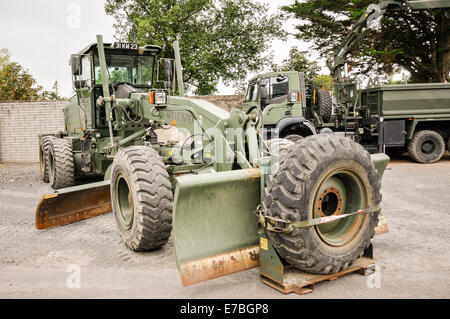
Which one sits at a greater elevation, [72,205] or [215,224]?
[215,224]

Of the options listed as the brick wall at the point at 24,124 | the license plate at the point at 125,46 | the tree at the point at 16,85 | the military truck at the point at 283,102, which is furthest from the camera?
the tree at the point at 16,85

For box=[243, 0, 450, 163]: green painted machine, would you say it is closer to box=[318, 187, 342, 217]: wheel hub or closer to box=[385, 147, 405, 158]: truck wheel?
box=[385, 147, 405, 158]: truck wheel

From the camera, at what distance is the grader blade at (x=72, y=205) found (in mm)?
5363

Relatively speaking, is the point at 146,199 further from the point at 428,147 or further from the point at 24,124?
the point at 24,124

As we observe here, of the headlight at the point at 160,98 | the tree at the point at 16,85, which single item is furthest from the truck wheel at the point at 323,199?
the tree at the point at 16,85

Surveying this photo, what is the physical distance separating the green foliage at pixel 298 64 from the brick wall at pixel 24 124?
1050 centimetres

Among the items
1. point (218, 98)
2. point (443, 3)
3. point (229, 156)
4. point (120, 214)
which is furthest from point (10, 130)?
point (443, 3)

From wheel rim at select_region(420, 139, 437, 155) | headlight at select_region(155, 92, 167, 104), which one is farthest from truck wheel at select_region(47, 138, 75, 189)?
wheel rim at select_region(420, 139, 437, 155)

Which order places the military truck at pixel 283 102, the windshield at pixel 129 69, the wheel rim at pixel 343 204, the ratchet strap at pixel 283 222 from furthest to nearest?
the military truck at pixel 283 102, the windshield at pixel 129 69, the wheel rim at pixel 343 204, the ratchet strap at pixel 283 222

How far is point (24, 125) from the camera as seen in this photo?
1588 cm

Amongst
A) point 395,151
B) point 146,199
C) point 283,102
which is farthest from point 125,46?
point 395,151

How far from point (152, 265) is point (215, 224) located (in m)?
1.01

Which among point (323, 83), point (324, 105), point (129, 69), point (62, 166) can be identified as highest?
point (323, 83)

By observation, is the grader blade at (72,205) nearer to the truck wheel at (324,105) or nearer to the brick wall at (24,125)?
the truck wheel at (324,105)
